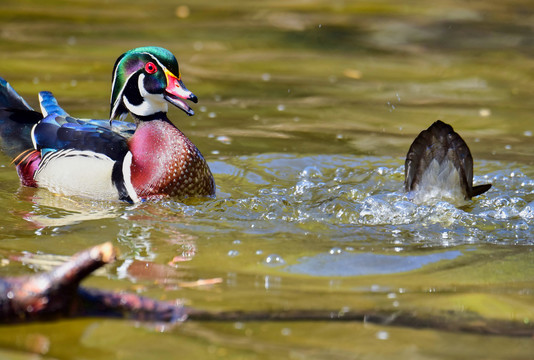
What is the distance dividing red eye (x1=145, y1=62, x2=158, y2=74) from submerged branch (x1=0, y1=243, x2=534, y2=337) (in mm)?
1897

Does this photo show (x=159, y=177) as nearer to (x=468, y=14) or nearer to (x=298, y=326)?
(x=298, y=326)

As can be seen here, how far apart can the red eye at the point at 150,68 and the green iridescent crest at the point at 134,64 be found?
0.08ft

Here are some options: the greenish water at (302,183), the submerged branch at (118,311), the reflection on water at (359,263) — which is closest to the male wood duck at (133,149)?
the greenish water at (302,183)

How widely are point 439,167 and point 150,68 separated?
1.59m

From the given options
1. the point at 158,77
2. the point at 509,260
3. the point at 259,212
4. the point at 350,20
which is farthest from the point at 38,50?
the point at 509,260

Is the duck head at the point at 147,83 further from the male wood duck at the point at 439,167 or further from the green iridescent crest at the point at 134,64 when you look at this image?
the male wood duck at the point at 439,167

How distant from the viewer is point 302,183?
4852mm

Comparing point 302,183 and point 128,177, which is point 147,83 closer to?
point 128,177

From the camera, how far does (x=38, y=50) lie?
27.3ft

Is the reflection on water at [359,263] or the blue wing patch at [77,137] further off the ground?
the blue wing patch at [77,137]

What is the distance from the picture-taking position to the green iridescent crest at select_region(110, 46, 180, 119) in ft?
14.9

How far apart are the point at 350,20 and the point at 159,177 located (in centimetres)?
552

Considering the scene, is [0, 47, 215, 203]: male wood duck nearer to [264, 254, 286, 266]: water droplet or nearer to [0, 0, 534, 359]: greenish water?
[0, 0, 534, 359]: greenish water

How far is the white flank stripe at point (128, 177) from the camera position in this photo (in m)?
4.48
